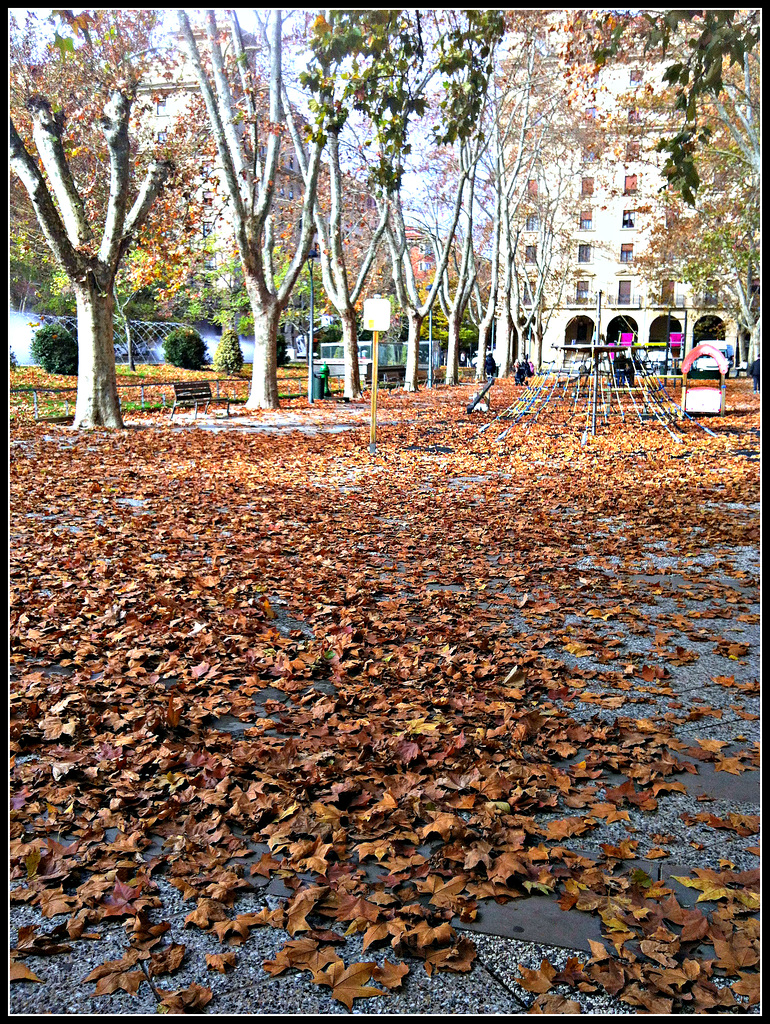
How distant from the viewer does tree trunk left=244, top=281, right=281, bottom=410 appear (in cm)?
2222

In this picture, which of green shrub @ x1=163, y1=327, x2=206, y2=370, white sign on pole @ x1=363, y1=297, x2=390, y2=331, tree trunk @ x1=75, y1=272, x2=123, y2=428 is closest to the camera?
white sign on pole @ x1=363, y1=297, x2=390, y2=331

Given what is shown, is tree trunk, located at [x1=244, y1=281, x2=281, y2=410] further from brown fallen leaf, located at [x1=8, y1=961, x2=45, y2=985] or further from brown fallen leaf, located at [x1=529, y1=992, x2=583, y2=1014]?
brown fallen leaf, located at [x1=529, y1=992, x2=583, y2=1014]

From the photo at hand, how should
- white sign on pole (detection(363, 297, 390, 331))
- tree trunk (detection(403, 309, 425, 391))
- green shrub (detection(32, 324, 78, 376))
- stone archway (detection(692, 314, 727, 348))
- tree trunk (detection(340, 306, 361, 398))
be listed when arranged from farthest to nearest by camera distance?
stone archway (detection(692, 314, 727, 348)), tree trunk (detection(403, 309, 425, 391)), green shrub (detection(32, 324, 78, 376)), tree trunk (detection(340, 306, 361, 398)), white sign on pole (detection(363, 297, 390, 331))

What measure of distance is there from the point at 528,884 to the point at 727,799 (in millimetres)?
1037

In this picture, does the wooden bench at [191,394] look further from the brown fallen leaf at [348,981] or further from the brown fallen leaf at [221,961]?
the brown fallen leaf at [348,981]

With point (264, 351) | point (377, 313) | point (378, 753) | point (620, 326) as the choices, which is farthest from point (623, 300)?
point (378, 753)

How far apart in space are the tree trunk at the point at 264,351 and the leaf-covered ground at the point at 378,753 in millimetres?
14123

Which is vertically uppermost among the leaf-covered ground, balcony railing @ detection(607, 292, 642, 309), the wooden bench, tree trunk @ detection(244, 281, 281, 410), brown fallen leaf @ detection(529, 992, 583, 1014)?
balcony railing @ detection(607, 292, 642, 309)

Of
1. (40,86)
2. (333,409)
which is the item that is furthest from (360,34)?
(333,409)

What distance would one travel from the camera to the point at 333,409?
24578mm

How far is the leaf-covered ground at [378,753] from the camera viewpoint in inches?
101

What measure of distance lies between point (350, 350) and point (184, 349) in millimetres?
12163

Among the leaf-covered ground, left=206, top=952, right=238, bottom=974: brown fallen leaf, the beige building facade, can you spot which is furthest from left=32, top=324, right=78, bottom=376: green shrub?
the beige building facade

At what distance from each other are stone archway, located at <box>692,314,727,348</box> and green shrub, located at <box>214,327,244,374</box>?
1711 inches
